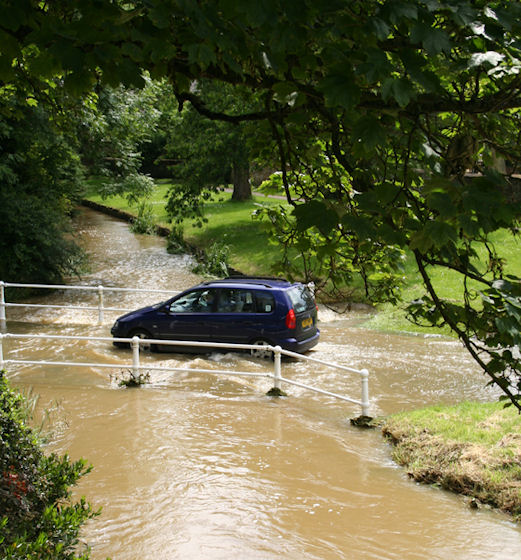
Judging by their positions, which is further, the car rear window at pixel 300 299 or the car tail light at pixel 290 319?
the car rear window at pixel 300 299

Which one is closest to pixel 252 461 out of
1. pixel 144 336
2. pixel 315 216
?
pixel 315 216

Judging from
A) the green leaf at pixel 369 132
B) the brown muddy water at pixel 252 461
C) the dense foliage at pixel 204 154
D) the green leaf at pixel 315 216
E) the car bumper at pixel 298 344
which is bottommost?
the brown muddy water at pixel 252 461

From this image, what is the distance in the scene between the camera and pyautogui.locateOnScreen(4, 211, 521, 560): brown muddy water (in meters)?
6.59

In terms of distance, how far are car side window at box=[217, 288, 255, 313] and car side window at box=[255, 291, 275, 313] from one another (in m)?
0.12

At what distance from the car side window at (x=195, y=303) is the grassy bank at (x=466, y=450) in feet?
18.8

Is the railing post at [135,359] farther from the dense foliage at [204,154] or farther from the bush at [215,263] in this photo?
the dense foliage at [204,154]

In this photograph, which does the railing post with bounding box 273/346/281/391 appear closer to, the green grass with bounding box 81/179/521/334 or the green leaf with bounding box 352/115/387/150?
the green grass with bounding box 81/179/521/334

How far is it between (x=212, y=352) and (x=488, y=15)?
11.9 metres

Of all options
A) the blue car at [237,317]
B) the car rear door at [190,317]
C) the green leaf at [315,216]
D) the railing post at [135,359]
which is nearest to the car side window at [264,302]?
the blue car at [237,317]

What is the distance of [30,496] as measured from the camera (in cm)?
515

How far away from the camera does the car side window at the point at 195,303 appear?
572 inches

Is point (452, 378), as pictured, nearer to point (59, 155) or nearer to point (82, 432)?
point (82, 432)

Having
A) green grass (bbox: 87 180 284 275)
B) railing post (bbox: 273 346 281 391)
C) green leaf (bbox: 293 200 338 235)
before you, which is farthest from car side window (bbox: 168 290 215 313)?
green leaf (bbox: 293 200 338 235)

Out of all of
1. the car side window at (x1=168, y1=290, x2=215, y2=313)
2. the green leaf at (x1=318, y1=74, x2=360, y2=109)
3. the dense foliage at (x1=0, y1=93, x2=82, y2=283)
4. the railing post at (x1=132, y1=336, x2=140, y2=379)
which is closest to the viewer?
the green leaf at (x1=318, y1=74, x2=360, y2=109)
